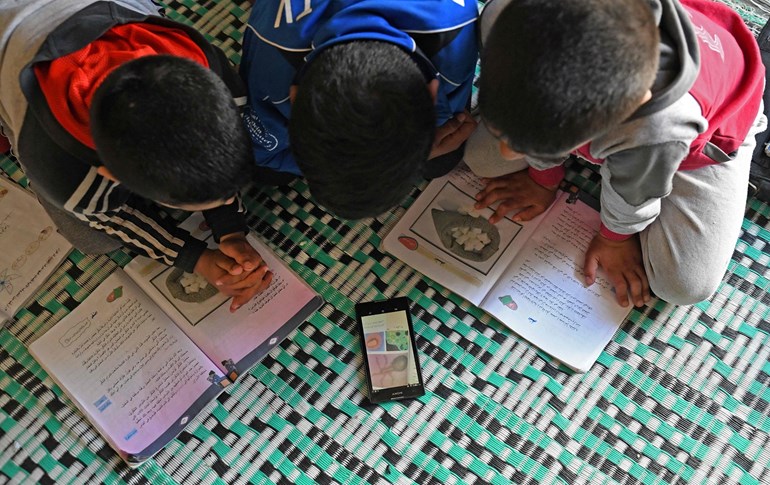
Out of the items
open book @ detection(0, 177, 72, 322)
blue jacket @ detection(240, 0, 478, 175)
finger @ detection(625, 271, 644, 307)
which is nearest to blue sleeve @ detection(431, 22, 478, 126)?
blue jacket @ detection(240, 0, 478, 175)

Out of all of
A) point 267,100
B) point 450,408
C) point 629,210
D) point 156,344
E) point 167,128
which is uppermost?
point 167,128

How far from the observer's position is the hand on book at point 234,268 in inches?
36.1

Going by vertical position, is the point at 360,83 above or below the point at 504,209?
above

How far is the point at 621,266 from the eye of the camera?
930 mm

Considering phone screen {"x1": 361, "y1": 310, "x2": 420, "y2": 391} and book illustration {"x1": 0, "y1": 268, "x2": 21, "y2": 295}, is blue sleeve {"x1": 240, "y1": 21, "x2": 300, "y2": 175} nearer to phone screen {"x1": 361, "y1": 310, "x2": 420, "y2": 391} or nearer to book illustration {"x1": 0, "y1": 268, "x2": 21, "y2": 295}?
phone screen {"x1": 361, "y1": 310, "x2": 420, "y2": 391}

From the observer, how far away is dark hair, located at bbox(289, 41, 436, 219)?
2.06ft

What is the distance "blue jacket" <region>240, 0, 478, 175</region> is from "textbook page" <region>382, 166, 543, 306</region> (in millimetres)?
144

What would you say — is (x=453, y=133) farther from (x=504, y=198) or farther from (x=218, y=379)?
(x=218, y=379)

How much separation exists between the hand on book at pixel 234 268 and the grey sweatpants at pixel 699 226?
0.57 meters

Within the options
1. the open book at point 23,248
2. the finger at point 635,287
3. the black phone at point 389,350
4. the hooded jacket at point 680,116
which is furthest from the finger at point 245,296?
the finger at point 635,287

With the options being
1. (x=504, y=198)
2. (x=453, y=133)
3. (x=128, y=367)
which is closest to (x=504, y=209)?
(x=504, y=198)

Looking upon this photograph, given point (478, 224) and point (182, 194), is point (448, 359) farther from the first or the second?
point (182, 194)

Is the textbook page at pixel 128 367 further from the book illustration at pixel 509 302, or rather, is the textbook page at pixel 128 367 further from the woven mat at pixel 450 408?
the book illustration at pixel 509 302

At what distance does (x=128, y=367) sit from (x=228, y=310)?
16 cm
